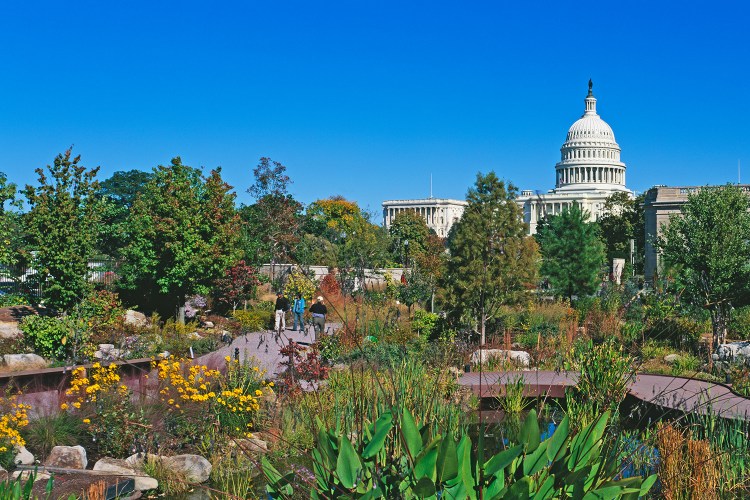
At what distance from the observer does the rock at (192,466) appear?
8.34m

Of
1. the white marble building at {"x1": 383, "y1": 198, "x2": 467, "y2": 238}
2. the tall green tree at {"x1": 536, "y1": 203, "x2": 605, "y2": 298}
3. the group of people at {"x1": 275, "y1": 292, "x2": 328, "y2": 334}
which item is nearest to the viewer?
the group of people at {"x1": 275, "y1": 292, "x2": 328, "y2": 334}

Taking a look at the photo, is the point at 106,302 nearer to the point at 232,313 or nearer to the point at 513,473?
the point at 232,313

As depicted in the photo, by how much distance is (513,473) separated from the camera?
155 inches

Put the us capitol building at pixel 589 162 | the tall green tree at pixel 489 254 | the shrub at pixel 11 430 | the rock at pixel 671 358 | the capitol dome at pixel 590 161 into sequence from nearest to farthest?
1. the shrub at pixel 11 430
2. the rock at pixel 671 358
3. the tall green tree at pixel 489 254
4. the us capitol building at pixel 589 162
5. the capitol dome at pixel 590 161

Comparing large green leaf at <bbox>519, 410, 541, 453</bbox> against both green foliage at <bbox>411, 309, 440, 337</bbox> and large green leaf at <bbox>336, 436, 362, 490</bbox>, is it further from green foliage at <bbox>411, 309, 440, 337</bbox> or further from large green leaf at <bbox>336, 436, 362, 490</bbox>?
green foliage at <bbox>411, 309, 440, 337</bbox>

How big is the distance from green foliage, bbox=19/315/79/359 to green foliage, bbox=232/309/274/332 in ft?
20.1

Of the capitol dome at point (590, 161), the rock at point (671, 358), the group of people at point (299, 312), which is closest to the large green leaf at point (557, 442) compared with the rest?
the group of people at point (299, 312)

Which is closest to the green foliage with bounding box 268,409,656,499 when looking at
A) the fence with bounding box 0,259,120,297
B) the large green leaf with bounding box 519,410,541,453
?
the large green leaf with bounding box 519,410,541,453

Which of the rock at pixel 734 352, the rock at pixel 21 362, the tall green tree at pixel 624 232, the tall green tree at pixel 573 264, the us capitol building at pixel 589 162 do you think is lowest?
the rock at pixel 21 362

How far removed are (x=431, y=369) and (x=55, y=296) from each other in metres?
11.2

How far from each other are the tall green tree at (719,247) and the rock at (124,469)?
12.6 meters

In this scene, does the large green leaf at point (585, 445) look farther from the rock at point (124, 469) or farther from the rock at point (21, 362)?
the rock at point (21, 362)

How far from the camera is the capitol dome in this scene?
113062 mm

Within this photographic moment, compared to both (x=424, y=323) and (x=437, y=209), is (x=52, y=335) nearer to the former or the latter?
(x=424, y=323)
